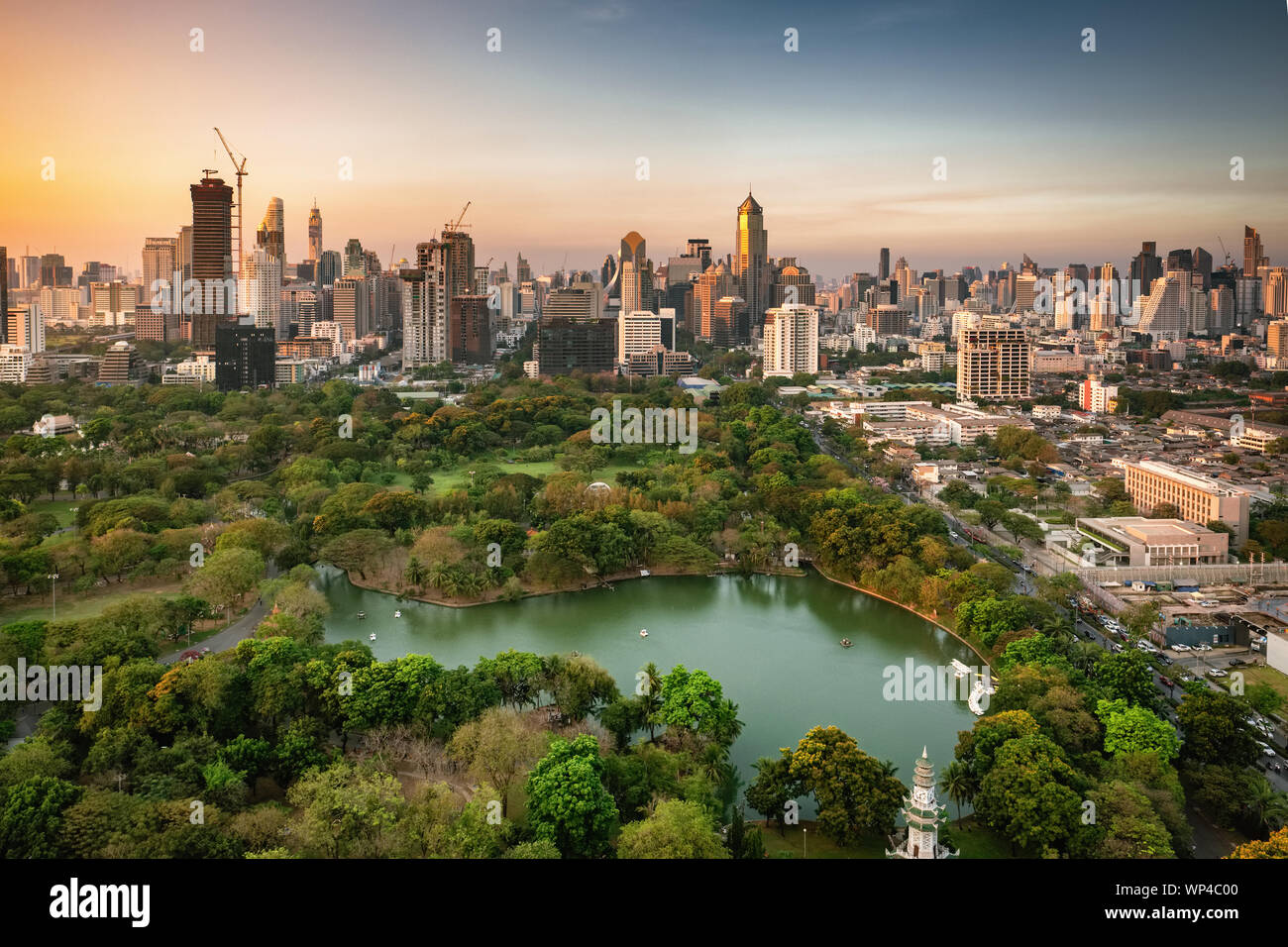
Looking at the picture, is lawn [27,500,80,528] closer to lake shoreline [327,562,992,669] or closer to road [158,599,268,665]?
lake shoreline [327,562,992,669]

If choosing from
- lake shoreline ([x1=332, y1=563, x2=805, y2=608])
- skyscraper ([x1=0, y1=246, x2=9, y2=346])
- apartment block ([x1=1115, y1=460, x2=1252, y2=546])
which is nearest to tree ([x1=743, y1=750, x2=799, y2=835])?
lake shoreline ([x1=332, y1=563, x2=805, y2=608])

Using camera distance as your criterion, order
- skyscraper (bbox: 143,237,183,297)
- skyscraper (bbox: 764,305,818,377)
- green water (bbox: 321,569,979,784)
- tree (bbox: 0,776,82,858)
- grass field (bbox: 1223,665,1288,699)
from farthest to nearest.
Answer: skyscraper (bbox: 143,237,183,297)
skyscraper (bbox: 764,305,818,377)
grass field (bbox: 1223,665,1288,699)
green water (bbox: 321,569,979,784)
tree (bbox: 0,776,82,858)

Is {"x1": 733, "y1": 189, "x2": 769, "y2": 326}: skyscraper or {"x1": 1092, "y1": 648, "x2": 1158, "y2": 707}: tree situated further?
{"x1": 733, "y1": 189, "x2": 769, "y2": 326}: skyscraper

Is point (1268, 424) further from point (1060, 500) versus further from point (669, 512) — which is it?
point (669, 512)

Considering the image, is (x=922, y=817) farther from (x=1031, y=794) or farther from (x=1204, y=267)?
(x=1204, y=267)

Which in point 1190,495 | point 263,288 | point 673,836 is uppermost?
point 263,288

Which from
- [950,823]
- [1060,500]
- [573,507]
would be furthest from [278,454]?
[950,823]

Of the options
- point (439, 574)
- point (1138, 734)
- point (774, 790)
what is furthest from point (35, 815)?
point (1138, 734)
